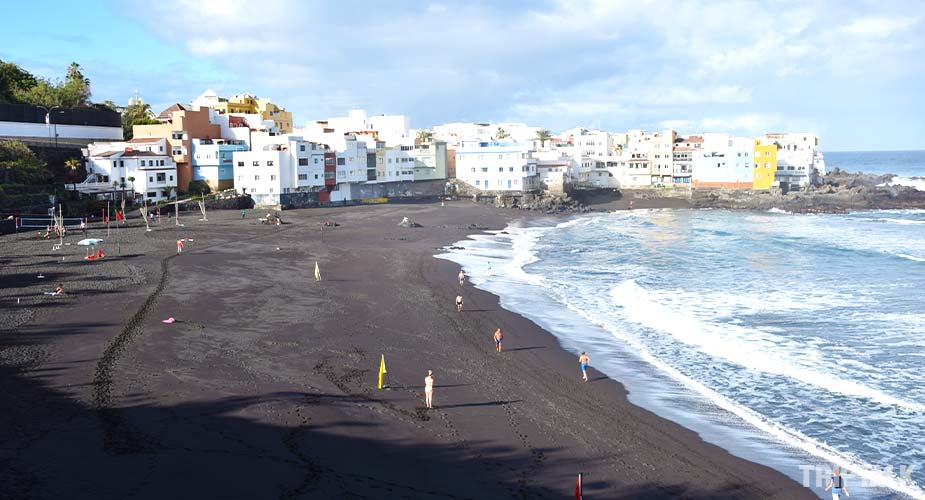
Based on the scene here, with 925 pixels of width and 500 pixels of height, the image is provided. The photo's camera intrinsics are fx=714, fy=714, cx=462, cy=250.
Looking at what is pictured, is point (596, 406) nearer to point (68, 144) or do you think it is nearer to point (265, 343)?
point (265, 343)

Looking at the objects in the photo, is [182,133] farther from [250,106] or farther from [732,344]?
[732,344]

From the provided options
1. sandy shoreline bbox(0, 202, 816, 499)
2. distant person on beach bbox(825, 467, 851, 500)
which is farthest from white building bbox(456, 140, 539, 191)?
distant person on beach bbox(825, 467, 851, 500)

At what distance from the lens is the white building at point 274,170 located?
65312 mm

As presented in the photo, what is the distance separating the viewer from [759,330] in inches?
1088

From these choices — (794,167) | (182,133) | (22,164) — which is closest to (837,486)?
(22,164)

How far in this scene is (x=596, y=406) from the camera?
19141 millimetres

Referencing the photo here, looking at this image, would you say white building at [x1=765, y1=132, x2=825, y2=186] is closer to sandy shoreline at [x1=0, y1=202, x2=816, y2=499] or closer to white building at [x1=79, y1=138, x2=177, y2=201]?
white building at [x1=79, y1=138, x2=177, y2=201]

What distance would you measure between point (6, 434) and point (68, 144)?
57847 mm

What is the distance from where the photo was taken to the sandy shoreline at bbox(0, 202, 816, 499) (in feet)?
44.6

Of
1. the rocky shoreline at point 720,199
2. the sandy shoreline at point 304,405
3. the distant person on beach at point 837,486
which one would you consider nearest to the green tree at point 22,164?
the sandy shoreline at point 304,405

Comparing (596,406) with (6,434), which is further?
(596,406)

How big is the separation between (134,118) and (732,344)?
7367cm

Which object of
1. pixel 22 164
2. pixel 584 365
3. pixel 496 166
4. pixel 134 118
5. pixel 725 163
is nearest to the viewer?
pixel 584 365

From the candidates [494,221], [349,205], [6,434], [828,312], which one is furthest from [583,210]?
[6,434]
